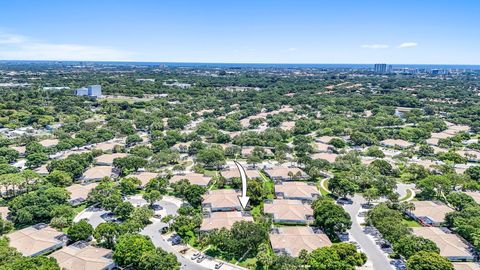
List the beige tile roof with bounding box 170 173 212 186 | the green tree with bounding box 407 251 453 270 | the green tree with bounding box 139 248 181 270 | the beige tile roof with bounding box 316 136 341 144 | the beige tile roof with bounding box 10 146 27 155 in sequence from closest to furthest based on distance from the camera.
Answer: the green tree with bounding box 407 251 453 270 → the green tree with bounding box 139 248 181 270 → the beige tile roof with bounding box 170 173 212 186 → the beige tile roof with bounding box 10 146 27 155 → the beige tile roof with bounding box 316 136 341 144

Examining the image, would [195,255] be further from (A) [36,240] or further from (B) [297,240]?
(A) [36,240]

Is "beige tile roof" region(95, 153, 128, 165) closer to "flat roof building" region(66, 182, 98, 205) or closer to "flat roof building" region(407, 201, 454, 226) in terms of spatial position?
"flat roof building" region(66, 182, 98, 205)

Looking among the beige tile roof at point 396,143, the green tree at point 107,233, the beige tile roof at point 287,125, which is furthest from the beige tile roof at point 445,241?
the beige tile roof at point 287,125

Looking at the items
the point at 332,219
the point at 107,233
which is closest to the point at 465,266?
the point at 332,219

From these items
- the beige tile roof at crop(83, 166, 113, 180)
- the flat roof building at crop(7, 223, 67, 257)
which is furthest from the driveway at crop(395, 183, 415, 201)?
the beige tile roof at crop(83, 166, 113, 180)

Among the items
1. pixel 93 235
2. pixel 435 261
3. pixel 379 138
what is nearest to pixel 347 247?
pixel 435 261

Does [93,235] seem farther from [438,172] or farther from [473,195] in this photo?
[438,172]

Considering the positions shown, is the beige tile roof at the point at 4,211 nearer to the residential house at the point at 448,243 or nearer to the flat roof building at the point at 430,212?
the residential house at the point at 448,243

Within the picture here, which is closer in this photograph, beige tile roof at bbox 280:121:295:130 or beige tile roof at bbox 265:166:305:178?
beige tile roof at bbox 265:166:305:178
